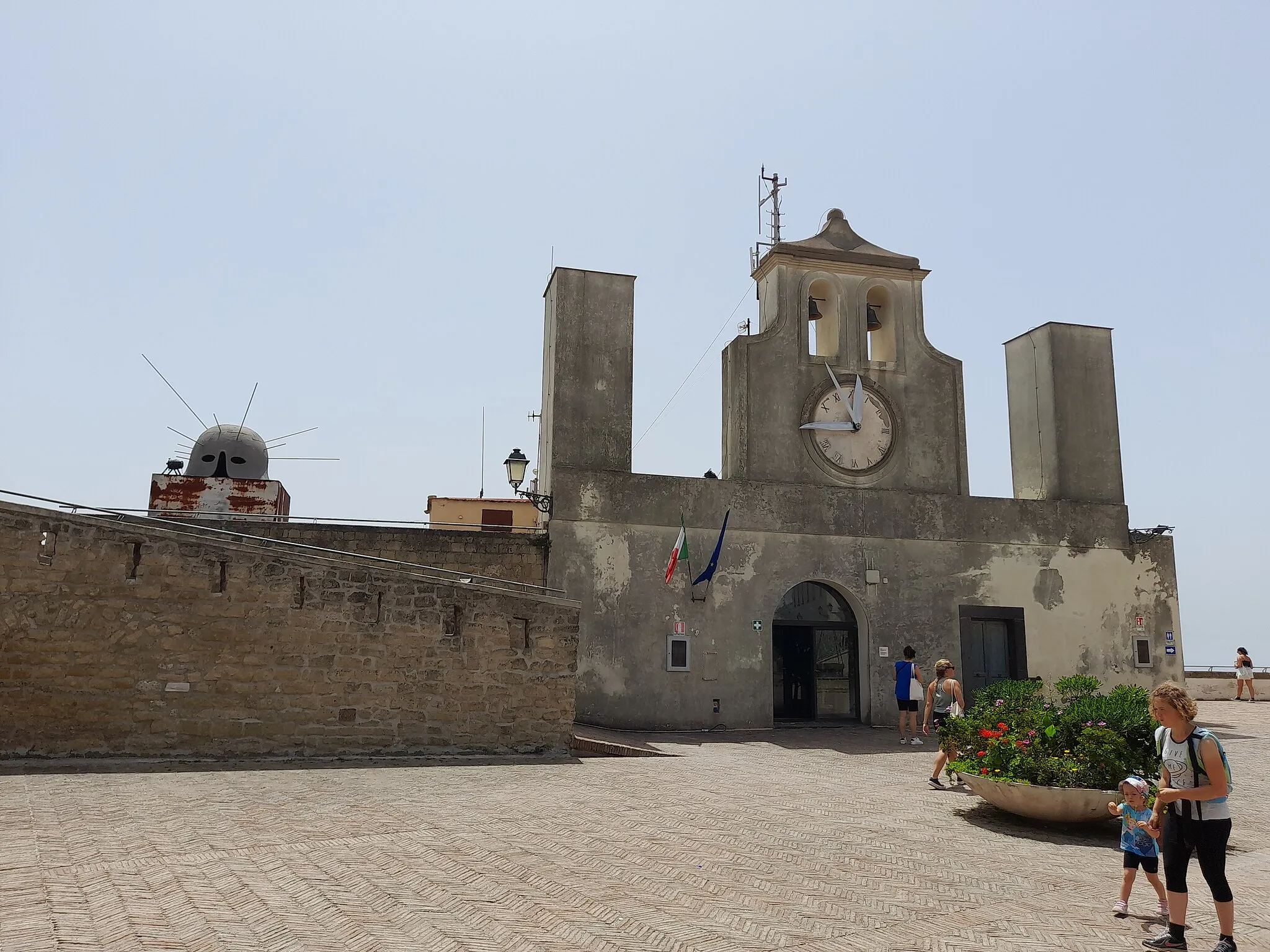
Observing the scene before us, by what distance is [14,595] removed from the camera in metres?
13.3

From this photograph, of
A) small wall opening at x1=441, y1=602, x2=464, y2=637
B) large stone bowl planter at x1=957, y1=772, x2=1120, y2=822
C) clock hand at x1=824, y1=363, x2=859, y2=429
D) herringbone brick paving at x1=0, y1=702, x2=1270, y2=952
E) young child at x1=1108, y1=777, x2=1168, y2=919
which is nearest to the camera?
herringbone brick paving at x1=0, y1=702, x2=1270, y2=952

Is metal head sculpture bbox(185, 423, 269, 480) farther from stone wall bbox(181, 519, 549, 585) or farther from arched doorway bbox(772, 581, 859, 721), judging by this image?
arched doorway bbox(772, 581, 859, 721)

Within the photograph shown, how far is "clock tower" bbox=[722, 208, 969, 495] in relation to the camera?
20844 mm

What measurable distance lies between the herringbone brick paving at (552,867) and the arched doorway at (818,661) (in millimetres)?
8252

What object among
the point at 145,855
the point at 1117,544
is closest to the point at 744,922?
the point at 145,855

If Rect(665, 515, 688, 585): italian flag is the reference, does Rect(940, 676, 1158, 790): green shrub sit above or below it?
below

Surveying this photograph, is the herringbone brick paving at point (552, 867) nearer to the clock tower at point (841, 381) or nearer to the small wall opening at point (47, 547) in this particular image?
the small wall opening at point (47, 547)

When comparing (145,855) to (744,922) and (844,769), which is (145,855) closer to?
(744,922)

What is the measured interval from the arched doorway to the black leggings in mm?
14537

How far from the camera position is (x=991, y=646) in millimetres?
21281

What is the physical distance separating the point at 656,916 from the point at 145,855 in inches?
159

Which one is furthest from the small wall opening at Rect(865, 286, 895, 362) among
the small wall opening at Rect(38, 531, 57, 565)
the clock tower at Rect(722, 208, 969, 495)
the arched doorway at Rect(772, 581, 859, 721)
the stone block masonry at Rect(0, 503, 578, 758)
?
the small wall opening at Rect(38, 531, 57, 565)

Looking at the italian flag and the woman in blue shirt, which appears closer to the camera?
the woman in blue shirt

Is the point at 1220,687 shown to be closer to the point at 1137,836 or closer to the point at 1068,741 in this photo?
the point at 1068,741
